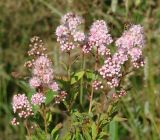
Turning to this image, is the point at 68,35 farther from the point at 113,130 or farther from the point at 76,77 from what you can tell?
the point at 113,130

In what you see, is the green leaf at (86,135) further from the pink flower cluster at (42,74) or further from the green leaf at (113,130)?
the green leaf at (113,130)

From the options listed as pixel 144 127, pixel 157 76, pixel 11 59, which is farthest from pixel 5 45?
pixel 144 127

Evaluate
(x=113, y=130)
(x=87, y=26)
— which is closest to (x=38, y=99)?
(x=113, y=130)

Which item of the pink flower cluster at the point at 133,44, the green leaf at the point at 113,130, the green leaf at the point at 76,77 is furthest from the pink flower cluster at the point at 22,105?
the green leaf at the point at 113,130

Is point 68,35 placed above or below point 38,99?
above

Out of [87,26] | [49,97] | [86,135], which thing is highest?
[87,26]

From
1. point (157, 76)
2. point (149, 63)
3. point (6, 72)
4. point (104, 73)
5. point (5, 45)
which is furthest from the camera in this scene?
point (5, 45)

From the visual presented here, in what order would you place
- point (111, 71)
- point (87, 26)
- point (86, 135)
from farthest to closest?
point (87, 26) < point (86, 135) < point (111, 71)

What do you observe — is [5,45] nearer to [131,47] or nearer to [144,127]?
[144,127]
